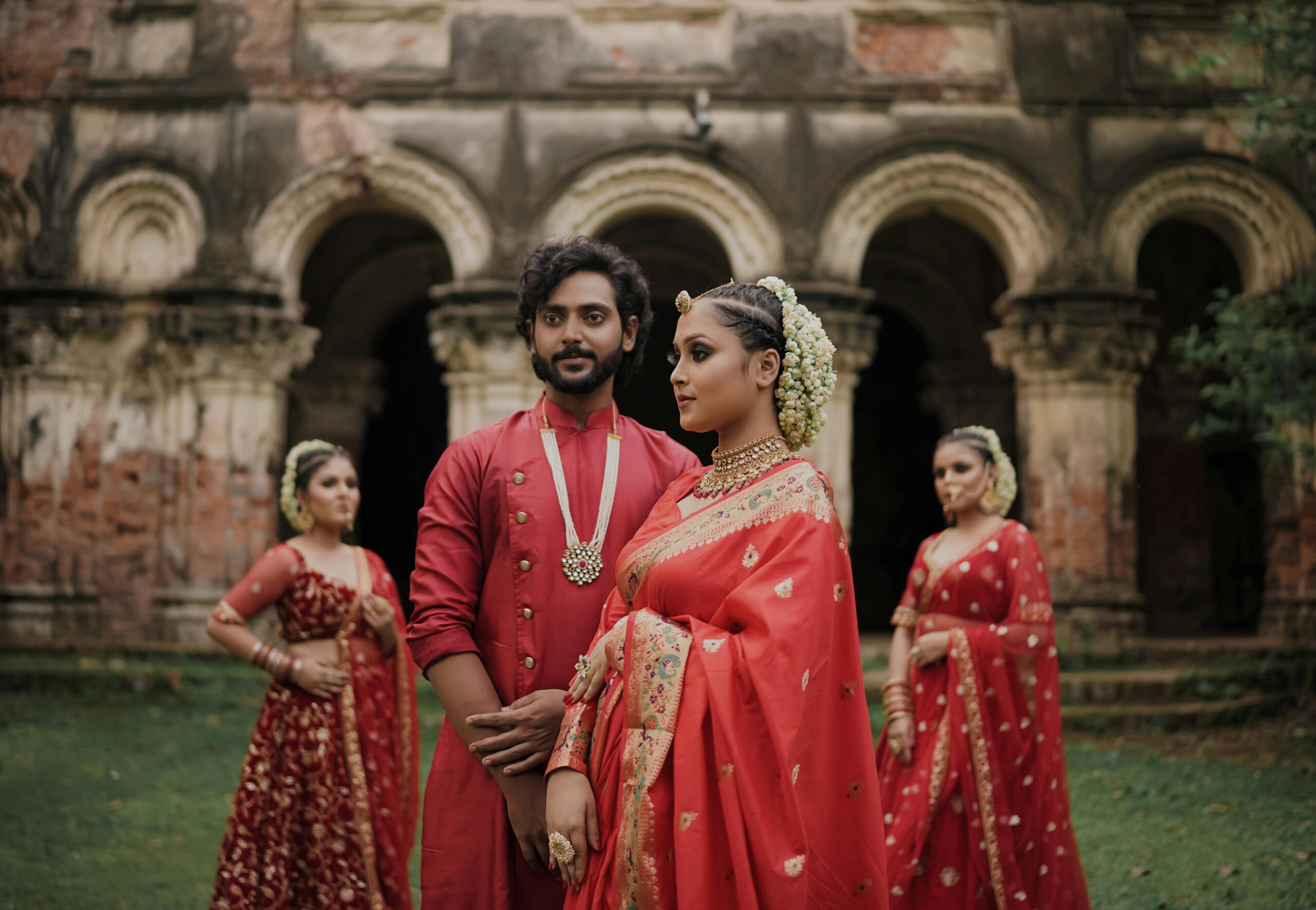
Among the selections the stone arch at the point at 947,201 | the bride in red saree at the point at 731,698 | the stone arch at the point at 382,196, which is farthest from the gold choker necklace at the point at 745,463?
the stone arch at the point at 382,196

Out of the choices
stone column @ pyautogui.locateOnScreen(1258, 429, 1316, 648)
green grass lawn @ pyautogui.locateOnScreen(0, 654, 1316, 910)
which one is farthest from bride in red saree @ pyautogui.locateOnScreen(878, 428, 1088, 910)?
stone column @ pyautogui.locateOnScreen(1258, 429, 1316, 648)

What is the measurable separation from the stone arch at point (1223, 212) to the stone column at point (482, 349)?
219 inches

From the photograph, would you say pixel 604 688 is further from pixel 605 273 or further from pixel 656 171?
pixel 656 171

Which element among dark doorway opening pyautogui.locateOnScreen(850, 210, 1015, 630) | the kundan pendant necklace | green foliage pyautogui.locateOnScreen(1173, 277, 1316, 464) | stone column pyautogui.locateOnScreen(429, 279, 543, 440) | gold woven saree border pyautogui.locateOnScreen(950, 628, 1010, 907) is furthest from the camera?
dark doorway opening pyautogui.locateOnScreen(850, 210, 1015, 630)

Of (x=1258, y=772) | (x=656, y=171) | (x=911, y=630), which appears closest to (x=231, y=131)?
(x=656, y=171)

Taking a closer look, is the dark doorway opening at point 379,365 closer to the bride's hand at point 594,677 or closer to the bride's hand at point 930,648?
the bride's hand at point 930,648


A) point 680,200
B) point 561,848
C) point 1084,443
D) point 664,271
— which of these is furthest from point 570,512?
point 664,271

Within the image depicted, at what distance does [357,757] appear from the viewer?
4.27 m

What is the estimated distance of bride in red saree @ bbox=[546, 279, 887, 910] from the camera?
2125mm

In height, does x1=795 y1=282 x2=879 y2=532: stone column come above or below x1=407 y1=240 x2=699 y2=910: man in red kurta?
above

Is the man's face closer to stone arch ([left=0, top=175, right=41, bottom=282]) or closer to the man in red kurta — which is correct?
the man in red kurta

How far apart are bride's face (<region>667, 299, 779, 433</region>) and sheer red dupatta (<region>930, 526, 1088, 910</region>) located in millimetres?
2427

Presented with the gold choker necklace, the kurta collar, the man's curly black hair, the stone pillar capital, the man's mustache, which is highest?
the stone pillar capital

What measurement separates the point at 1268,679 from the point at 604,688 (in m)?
8.74
